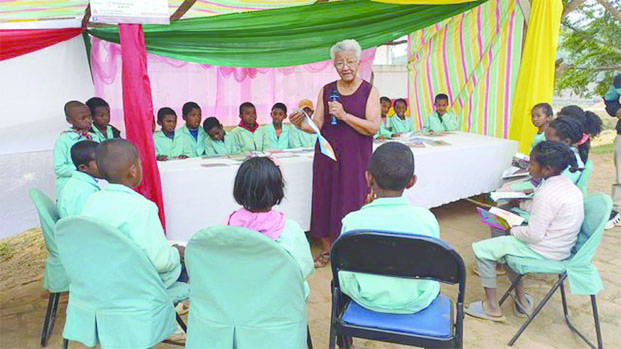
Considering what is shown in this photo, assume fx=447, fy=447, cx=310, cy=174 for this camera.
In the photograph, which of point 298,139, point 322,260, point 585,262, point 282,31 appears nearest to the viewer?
point 585,262

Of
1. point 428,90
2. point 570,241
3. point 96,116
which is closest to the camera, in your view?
point 570,241

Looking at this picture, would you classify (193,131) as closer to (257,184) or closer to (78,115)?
(78,115)

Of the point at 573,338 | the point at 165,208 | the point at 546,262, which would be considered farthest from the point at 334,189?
the point at 573,338

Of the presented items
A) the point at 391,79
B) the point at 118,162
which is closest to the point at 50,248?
the point at 118,162

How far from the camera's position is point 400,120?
634 centimetres

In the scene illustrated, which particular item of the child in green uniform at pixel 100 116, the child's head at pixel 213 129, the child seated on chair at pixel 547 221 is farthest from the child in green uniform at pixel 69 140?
the child seated on chair at pixel 547 221

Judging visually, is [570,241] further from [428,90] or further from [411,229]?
[428,90]

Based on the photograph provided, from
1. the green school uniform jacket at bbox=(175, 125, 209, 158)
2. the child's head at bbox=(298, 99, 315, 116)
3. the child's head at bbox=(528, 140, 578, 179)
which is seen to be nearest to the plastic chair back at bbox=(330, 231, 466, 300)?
the child's head at bbox=(528, 140, 578, 179)

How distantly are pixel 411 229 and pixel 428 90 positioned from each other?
Answer: 215 inches

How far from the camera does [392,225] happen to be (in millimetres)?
1704

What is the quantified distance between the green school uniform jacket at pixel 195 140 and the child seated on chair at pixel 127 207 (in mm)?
2675

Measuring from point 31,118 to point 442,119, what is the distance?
471 cm

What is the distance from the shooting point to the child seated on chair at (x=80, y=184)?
2.33m

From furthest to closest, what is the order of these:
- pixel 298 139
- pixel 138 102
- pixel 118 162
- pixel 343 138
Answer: pixel 298 139
pixel 343 138
pixel 138 102
pixel 118 162
